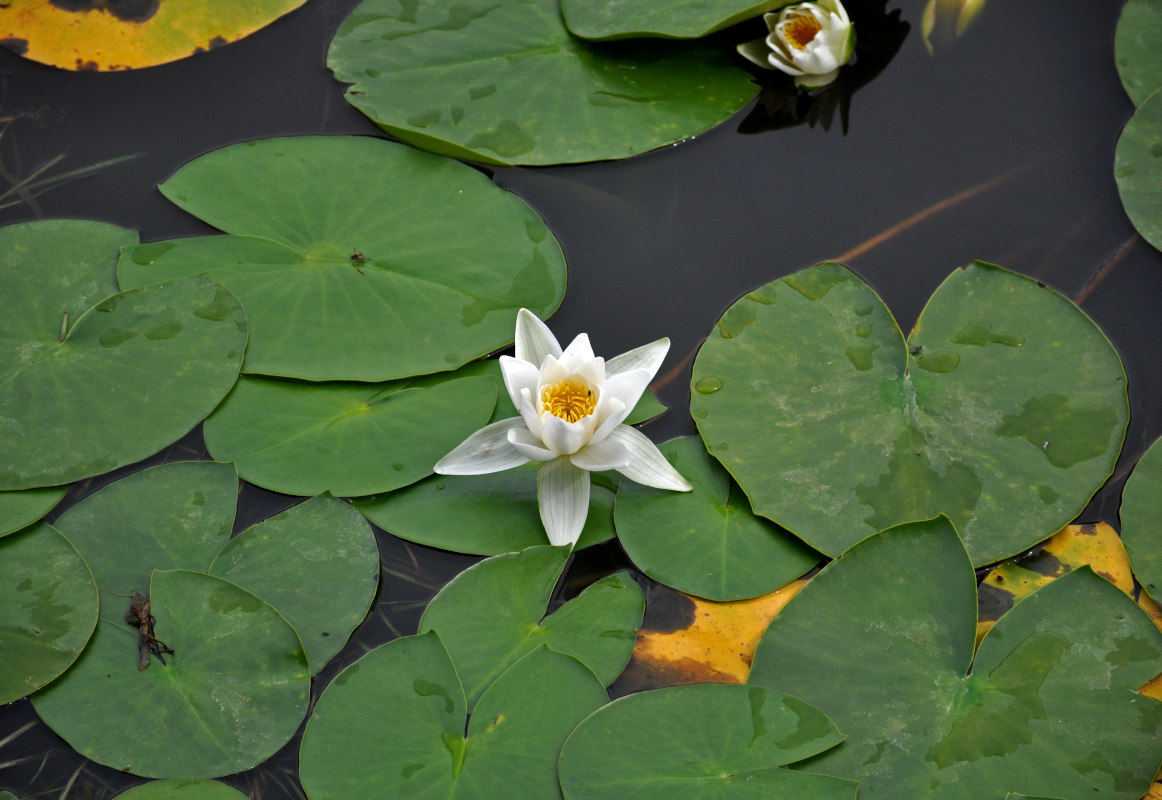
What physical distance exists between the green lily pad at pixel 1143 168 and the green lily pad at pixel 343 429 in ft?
7.10

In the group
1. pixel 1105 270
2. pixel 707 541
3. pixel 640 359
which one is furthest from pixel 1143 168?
pixel 707 541

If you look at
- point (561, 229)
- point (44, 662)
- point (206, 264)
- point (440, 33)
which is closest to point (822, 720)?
point (561, 229)

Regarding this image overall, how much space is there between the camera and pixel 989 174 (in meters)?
2.89

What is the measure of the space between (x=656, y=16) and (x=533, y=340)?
1.37 meters

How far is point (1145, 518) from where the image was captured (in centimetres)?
224

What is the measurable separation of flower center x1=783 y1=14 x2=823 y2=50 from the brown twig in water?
1266 mm

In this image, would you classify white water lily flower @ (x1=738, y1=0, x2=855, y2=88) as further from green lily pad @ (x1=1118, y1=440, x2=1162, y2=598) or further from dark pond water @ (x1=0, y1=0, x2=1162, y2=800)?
green lily pad @ (x1=1118, y1=440, x2=1162, y2=598)

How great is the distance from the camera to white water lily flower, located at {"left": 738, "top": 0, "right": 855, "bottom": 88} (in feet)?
9.70

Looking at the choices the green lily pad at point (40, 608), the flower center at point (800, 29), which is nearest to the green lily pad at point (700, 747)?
the green lily pad at point (40, 608)

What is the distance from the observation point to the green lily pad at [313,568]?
2150 millimetres

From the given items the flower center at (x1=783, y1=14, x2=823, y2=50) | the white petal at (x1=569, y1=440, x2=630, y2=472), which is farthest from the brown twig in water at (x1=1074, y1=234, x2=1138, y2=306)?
the white petal at (x1=569, y1=440, x2=630, y2=472)

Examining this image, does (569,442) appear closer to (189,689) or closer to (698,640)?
(698,640)

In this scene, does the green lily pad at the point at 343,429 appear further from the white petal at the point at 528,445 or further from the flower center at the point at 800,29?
the flower center at the point at 800,29

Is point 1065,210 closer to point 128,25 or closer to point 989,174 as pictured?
point 989,174
